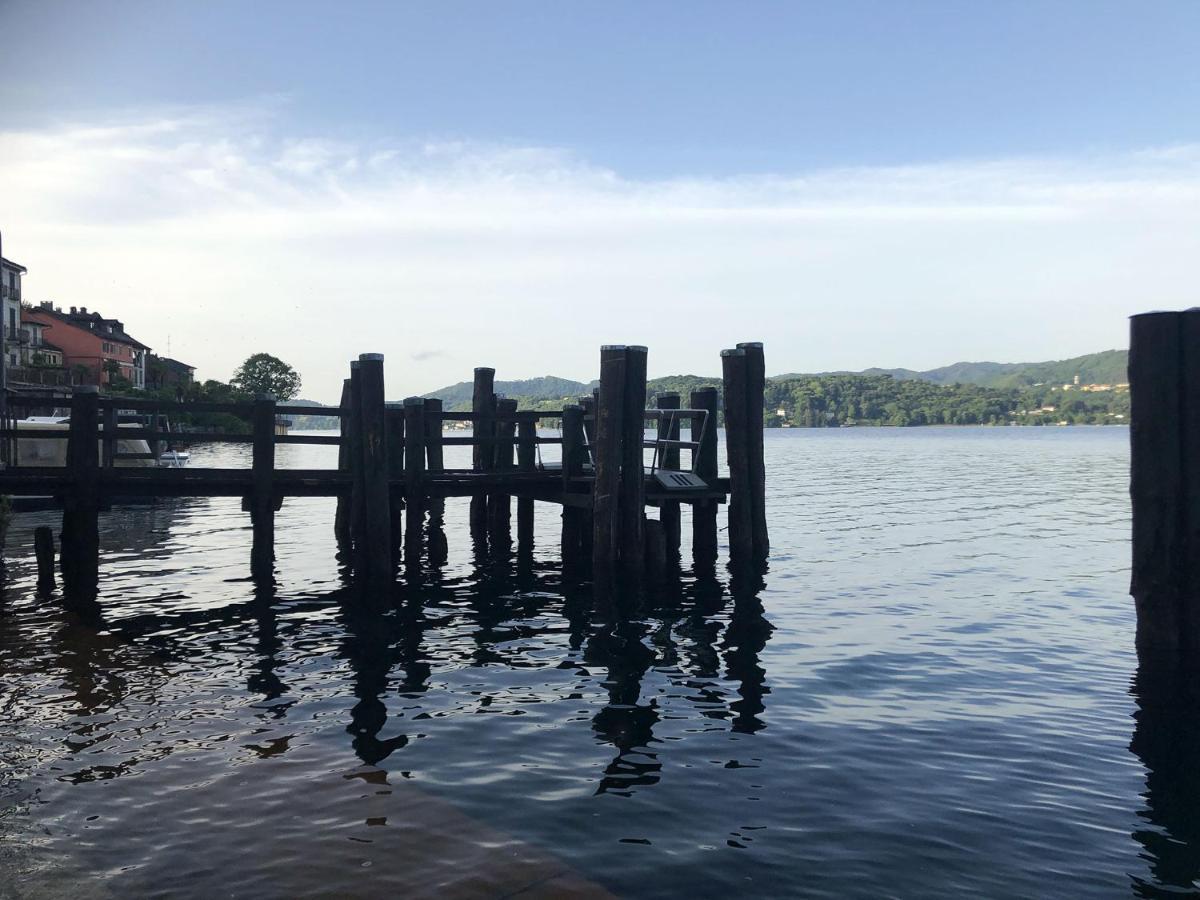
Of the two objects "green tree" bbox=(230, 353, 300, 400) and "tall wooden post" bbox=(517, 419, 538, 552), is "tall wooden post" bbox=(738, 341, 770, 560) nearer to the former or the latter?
"tall wooden post" bbox=(517, 419, 538, 552)

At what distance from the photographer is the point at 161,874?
6215 mm

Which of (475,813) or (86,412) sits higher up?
(86,412)

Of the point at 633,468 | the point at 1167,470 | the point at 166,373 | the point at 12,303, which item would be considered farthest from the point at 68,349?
the point at 1167,470


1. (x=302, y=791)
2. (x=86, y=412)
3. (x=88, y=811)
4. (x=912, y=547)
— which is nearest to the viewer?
(x=88, y=811)

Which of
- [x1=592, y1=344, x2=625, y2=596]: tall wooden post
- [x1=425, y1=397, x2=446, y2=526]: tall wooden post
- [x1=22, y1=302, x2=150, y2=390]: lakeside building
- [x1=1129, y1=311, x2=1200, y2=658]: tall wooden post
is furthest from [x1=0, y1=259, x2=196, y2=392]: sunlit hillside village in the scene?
[x1=1129, y1=311, x2=1200, y2=658]: tall wooden post

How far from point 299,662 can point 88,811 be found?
4860 mm

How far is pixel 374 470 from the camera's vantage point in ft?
51.1

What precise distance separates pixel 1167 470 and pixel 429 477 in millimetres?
12419

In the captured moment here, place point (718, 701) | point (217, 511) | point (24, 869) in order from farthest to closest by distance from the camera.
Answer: point (217, 511), point (718, 701), point (24, 869)

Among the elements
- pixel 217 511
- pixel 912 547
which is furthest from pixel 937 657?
pixel 217 511

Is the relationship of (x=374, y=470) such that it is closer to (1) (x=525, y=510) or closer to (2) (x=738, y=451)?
(2) (x=738, y=451)

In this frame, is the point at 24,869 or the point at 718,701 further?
the point at 718,701

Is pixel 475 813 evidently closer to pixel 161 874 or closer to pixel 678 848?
pixel 678 848

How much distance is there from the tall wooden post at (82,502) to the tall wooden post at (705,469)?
10.0 meters
